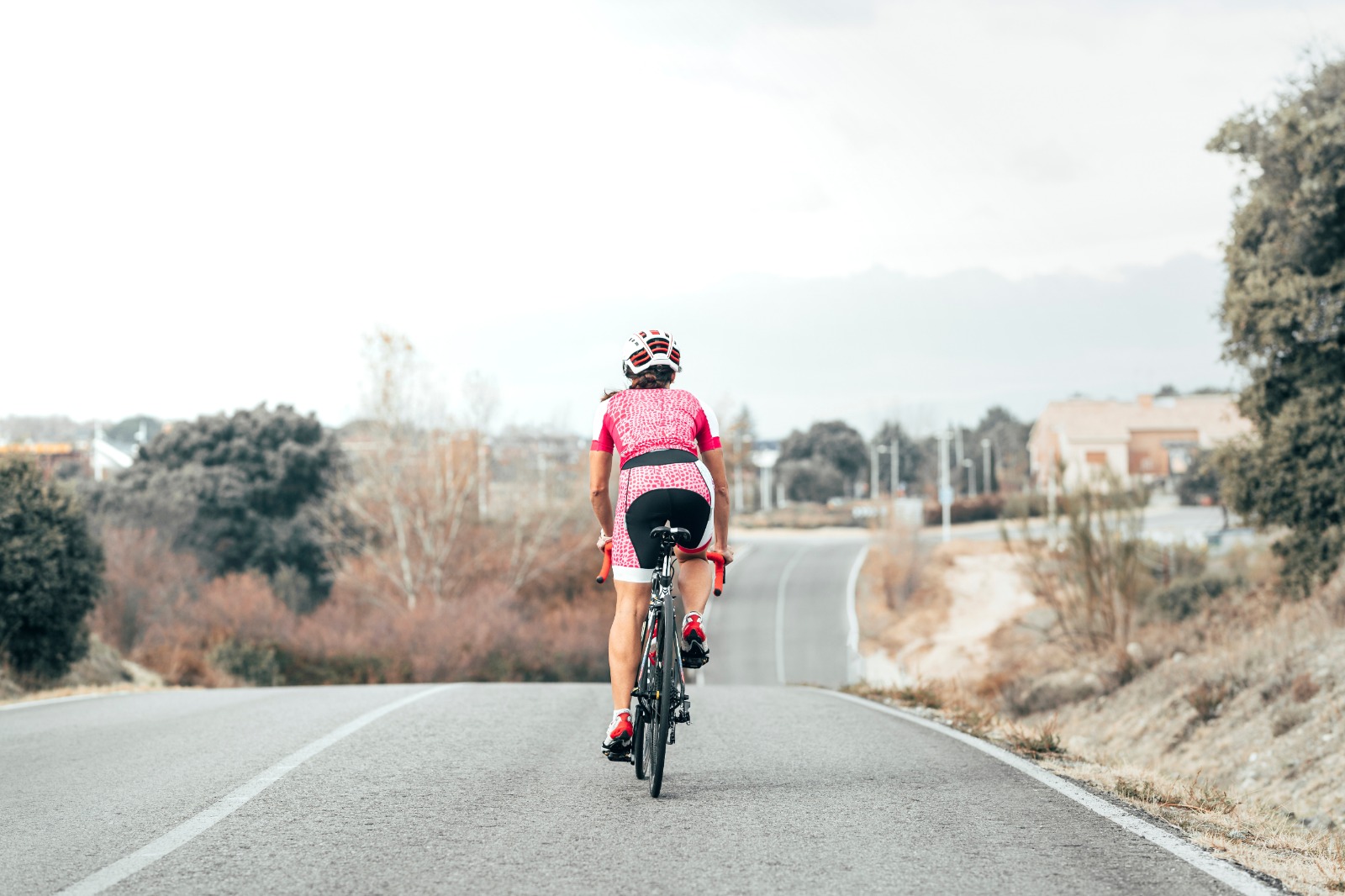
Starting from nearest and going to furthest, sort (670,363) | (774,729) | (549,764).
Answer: (670,363)
(549,764)
(774,729)

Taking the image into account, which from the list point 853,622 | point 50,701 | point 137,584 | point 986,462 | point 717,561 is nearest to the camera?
point 717,561

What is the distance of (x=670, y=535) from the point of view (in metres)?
5.77

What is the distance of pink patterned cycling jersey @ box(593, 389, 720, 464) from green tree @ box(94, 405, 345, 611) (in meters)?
39.3

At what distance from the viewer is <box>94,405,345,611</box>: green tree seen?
1813 inches

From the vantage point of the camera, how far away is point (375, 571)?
41969 mm

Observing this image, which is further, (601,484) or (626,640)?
(601,484)

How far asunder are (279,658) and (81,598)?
11738mm

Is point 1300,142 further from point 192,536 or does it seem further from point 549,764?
point 192,536

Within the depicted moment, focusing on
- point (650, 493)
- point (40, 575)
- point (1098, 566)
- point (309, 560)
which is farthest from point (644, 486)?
point (309, 560)

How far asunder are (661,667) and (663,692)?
0.15 metres

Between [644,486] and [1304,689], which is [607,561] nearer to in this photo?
[644,486]

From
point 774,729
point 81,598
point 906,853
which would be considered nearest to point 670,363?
point 906,853

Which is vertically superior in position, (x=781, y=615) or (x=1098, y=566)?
(x=1098, y=566)

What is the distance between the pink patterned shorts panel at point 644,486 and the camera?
5773 mm
